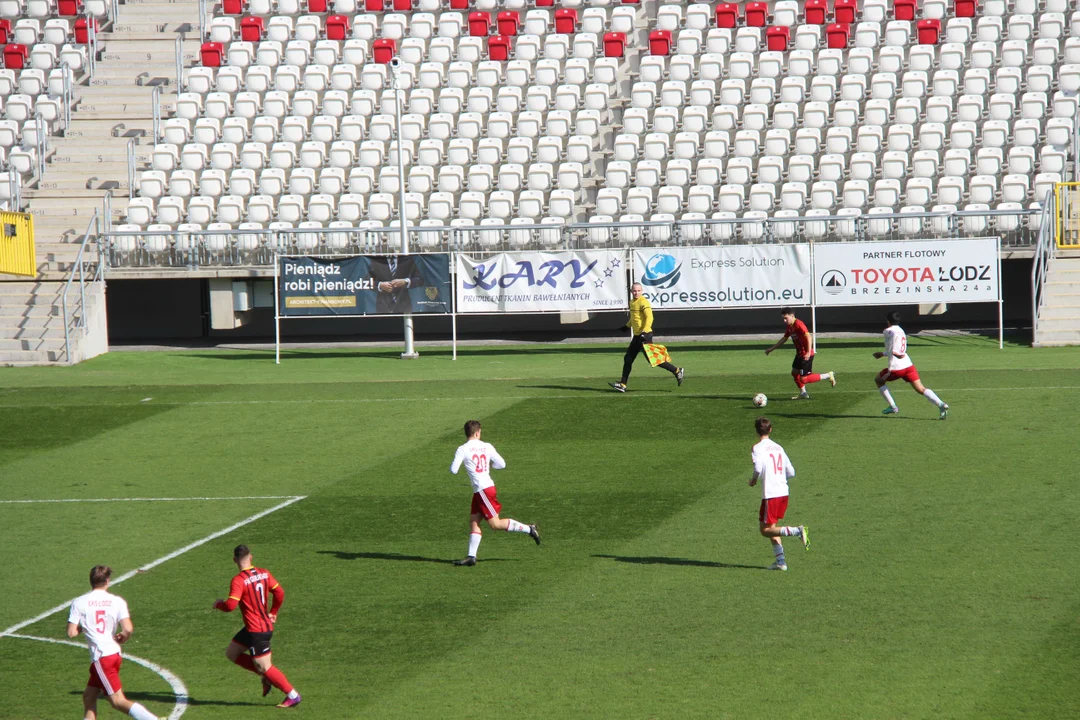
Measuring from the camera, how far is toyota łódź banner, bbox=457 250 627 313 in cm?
2809

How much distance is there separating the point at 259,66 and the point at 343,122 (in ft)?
13.4

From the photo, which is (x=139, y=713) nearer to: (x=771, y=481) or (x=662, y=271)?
(x=771, y=481)

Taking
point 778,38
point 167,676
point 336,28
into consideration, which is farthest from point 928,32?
point 167,676

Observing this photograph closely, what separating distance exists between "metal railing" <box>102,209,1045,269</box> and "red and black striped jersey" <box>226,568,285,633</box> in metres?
20.8

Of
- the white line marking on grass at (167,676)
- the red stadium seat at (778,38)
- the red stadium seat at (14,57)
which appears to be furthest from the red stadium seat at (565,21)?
the white line marking on grass at (167,676)

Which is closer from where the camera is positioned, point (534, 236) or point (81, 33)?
point (534, 236)

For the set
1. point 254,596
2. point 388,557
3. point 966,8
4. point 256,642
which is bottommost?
point 388,557

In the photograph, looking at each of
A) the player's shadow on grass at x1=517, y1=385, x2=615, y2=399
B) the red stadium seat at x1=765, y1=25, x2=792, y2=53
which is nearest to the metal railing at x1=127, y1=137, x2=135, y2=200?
the player's shadow on grass at x1=517, y1=385, x2=615, y2=399

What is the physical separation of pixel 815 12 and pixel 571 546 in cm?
2782

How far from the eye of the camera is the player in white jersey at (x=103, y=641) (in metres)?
8.49

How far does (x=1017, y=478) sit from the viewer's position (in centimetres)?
1551

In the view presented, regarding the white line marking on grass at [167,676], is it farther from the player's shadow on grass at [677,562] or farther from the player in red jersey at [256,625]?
the player's shadow on grass at [677,562]

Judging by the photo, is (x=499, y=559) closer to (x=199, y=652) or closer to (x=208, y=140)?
(x=199, y=652)

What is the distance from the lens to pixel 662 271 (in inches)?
1109
